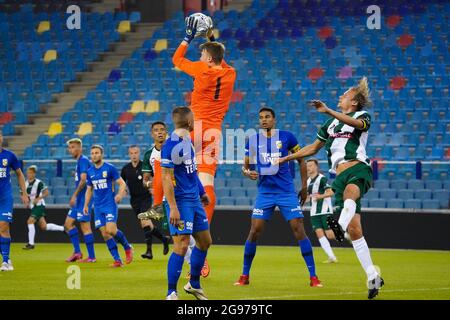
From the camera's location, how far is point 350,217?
10695mm

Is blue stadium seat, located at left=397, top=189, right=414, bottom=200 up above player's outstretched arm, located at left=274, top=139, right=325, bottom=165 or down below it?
below

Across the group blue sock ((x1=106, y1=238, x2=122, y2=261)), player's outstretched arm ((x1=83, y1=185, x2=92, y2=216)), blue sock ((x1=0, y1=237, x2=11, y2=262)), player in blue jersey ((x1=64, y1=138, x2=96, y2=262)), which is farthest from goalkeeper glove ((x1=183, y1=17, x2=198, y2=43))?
player in blue jersey ((x1=64, y1=138, x2=96, y2=262))

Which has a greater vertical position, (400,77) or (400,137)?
(400,77)

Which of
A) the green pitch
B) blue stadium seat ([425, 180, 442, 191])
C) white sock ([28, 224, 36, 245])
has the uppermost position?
blue stadium seat ([425, 180, 442, 191])

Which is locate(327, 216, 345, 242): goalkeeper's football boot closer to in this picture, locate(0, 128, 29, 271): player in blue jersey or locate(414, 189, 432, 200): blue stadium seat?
locate(0, 128, 29, 271): player in blue jersey

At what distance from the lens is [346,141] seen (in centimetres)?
1105

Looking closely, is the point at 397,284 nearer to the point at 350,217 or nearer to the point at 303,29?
the point at 350,217

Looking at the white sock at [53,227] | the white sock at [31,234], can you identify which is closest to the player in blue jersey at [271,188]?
the white sock at [31,234]

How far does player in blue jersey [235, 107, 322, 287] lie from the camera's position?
1240 centimetres

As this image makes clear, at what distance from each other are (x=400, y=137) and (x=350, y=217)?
13.2 m

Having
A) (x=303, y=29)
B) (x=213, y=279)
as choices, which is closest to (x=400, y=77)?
(x=303, y=29)

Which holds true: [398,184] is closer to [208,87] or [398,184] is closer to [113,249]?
[113,249]

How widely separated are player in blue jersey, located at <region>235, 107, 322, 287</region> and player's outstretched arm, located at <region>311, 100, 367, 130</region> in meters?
1.84

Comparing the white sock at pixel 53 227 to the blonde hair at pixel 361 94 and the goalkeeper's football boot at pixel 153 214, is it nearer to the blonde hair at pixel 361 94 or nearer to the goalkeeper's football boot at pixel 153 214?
the goalkeeper's football boot at pixel 153 214
